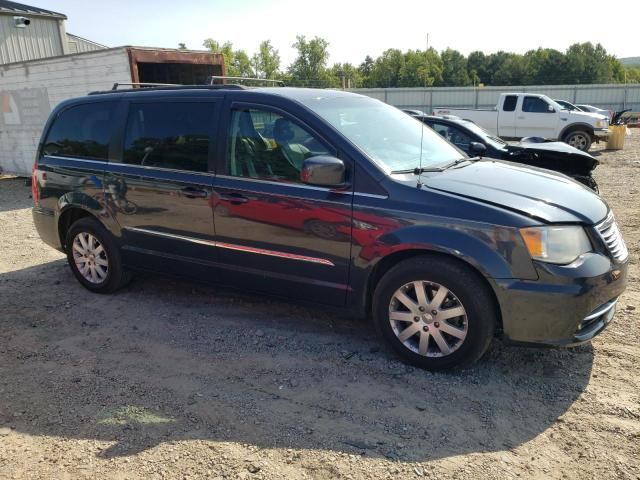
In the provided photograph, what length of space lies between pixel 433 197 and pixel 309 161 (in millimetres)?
844

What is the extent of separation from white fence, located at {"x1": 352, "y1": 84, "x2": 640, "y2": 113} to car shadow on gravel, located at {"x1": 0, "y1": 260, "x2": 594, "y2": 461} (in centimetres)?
2895

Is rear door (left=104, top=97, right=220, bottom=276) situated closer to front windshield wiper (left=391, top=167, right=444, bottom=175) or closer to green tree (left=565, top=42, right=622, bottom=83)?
front windshield wiper (left=391, top=167, right=444, bottom=175)

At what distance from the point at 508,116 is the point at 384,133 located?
1421 centimetres

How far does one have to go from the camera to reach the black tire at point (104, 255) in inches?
195

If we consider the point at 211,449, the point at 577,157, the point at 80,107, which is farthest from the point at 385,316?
the point at 577,157

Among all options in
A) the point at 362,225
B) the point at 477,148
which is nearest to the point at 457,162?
the point at 362,225

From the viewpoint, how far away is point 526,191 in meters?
3.48

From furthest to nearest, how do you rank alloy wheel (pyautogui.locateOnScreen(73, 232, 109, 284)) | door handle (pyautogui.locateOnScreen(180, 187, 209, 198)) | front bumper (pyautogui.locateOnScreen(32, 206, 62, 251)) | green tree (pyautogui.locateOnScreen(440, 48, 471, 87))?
green tree (pyautogui.locateOnScreen(440, 48, 471, 87)) < front bumper (pyautogui.locateOnScreen(32, 206, 62, 251)) < alloy wheel (pyautogui.locateOnScreen(73, 232, 109, 284)) < door handle (pyautogui.locateOnScreen(180, 187, 209, 198))

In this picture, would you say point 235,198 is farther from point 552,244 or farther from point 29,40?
point 29,40

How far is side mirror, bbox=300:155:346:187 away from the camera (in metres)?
3.42

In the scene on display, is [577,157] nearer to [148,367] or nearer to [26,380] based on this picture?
[148,367]

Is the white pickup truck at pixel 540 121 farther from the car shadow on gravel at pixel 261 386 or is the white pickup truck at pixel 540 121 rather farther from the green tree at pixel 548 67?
the green tree at pixel 548 67

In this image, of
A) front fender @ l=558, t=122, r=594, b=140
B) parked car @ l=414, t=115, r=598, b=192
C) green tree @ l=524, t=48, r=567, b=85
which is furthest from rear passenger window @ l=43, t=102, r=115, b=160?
green tree @ l=524, t=48, r=567, b=85

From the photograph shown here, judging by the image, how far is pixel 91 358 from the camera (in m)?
3.93
